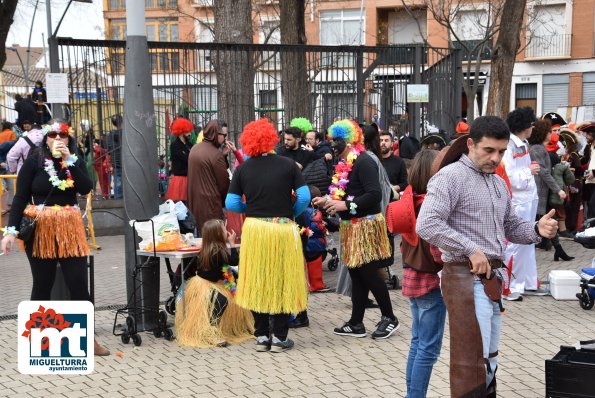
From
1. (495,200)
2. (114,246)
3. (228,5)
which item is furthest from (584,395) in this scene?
(228,5)

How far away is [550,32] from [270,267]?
Result: 36.4 metres

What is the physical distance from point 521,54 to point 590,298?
1368 inches

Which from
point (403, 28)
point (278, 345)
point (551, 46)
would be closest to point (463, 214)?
point (278, 345)

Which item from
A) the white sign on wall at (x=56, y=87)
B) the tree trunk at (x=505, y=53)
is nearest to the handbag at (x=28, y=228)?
the white sign on wall at (x=56, y=87)

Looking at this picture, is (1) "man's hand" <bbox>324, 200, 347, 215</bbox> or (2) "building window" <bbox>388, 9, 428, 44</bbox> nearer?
(1) "man's hand" <bbox>324, 200, 347, 215</bbox>

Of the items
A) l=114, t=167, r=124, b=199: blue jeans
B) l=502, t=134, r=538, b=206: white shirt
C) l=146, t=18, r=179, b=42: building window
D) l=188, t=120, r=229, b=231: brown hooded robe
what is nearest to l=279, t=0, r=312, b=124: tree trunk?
l=114, t=167, r=124, b=199: blue jeans

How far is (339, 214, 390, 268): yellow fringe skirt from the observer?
725 centimetres

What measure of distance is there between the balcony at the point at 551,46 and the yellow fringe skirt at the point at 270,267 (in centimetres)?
3504

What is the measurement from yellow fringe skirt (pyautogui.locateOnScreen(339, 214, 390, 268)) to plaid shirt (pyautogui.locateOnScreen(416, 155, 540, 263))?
2628 millimetres

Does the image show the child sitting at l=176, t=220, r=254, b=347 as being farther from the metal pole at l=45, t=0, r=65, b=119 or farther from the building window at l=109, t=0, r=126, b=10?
the building window at l=109, t=0, r=126, b=10

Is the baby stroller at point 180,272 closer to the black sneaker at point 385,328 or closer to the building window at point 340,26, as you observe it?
the black sneaker at point 385,328

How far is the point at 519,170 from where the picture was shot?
848cm

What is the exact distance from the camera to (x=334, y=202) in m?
7.24

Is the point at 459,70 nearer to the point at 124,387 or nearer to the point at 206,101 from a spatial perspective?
the point at 206,101
